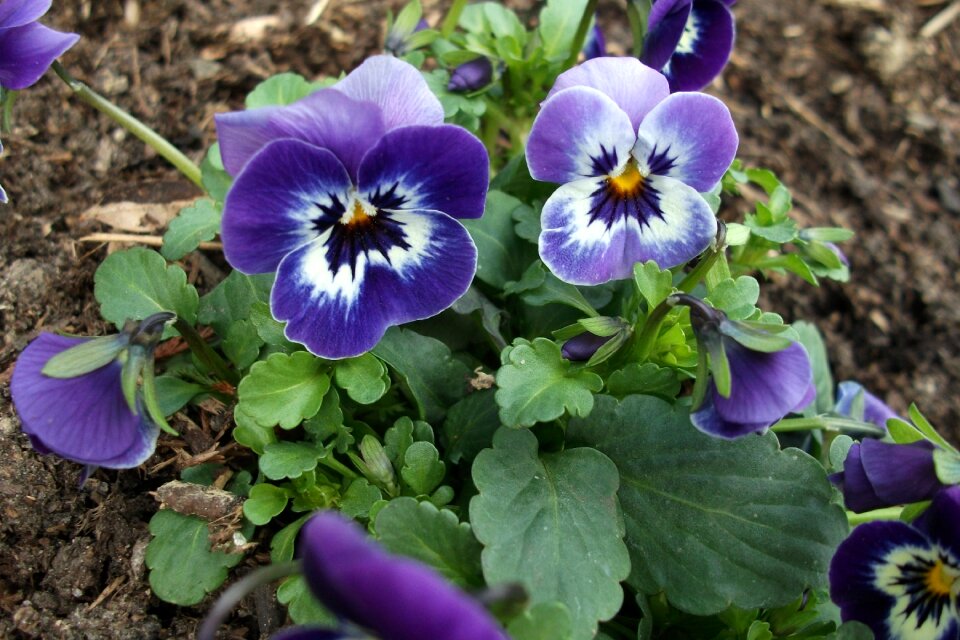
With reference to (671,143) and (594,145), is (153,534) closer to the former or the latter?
(594,145)

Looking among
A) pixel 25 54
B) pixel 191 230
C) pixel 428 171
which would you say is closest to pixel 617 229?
pixel 428 171

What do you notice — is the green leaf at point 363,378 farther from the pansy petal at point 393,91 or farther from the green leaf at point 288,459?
the pansy petal at point 393,91

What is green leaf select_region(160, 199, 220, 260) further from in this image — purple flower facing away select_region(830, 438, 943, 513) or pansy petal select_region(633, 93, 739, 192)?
purple flower facing away select_region(830, 438, 943, 513)

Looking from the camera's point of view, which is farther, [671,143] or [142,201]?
[142,201]

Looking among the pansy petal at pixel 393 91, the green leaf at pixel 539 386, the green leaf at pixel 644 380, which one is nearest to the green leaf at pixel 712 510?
the green leaf at pixel 644 380

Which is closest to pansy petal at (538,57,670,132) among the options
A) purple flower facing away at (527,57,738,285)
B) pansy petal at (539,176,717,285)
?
→ purple flower facing away at (527,57,738,285)

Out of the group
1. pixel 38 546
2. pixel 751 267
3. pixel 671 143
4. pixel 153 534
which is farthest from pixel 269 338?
pixel 751 267
